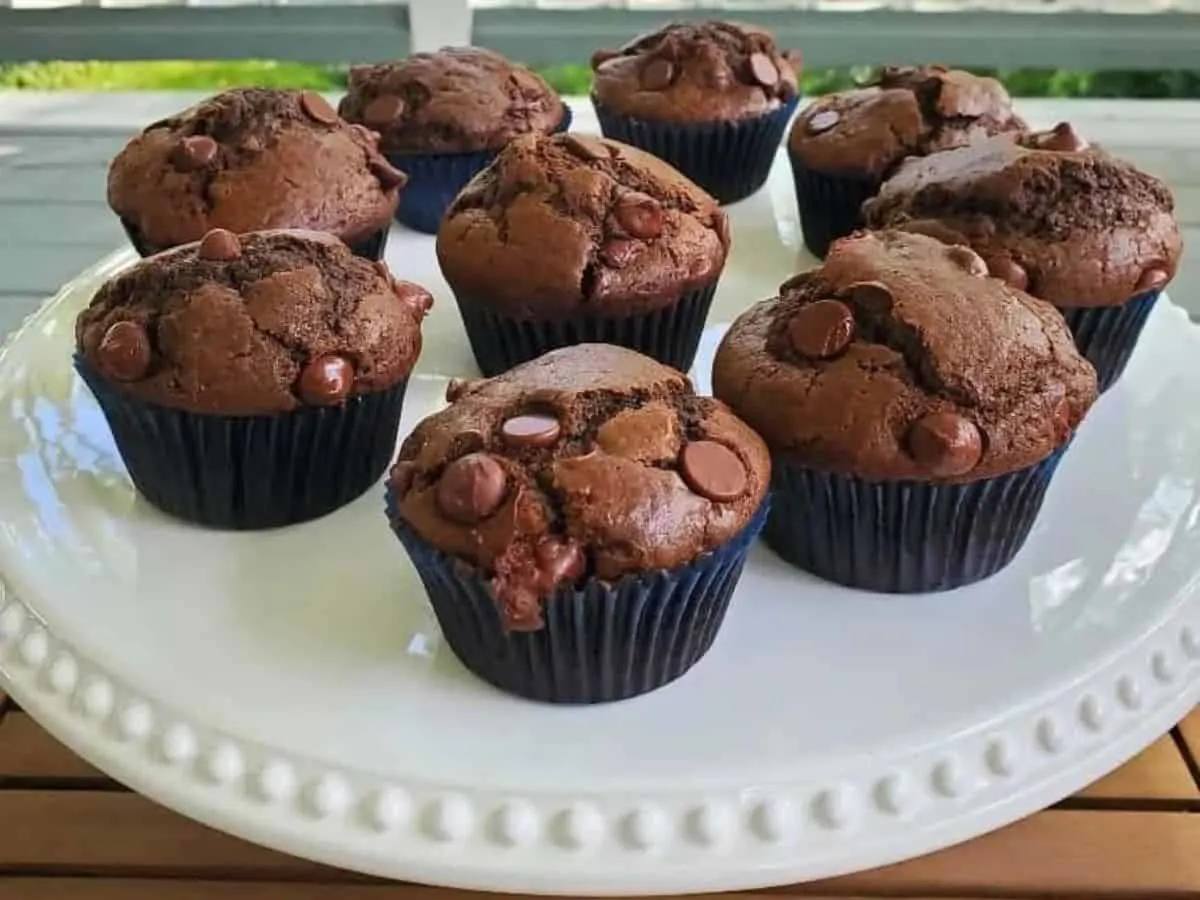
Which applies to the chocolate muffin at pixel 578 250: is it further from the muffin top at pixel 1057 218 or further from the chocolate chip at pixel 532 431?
the chocolate chip at pixel 532 431

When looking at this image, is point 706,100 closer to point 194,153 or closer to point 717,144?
point 717,144

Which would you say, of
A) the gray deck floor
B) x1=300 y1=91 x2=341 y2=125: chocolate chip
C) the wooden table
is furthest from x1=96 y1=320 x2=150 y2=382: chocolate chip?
the gray deck floor

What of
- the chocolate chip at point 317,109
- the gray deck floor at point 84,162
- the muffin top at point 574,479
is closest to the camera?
the muffin top at point 574,479

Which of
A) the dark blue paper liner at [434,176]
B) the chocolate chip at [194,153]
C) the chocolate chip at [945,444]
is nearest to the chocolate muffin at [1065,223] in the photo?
the chocolate chip at [945,444]

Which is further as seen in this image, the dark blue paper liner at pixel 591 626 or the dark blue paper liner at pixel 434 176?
the dark blue paper liner at pixel 434 176

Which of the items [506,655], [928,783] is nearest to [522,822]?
[506,655]

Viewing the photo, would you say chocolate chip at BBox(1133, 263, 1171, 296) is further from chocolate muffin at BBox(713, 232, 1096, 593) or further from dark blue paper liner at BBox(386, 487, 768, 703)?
dark blue paper liner at BBox(386, 487, 768, 703)
